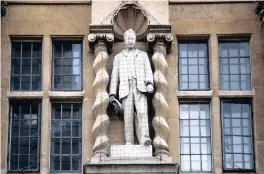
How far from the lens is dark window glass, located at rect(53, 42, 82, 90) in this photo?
27031 millimetres

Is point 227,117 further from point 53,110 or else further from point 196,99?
point 53,110

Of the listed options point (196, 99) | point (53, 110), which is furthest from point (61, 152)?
point (196, 99)

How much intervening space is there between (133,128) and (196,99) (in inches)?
63.4

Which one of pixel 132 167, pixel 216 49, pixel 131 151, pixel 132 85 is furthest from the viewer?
pixel 216 49

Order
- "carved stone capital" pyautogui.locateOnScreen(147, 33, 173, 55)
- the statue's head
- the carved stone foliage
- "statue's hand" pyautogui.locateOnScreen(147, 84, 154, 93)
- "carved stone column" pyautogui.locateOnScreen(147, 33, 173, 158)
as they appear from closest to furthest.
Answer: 1. "carved stone column" pyautogui.locateOnScreen(147, 33, 173, 158)
2. "statue's hand" pyautogui.locateOnScreen(147, 84, 154, 93)
3. the statue's head
4. "carved stone capital" pyautogui.locateOnScreen(147, 33, 173, 55)
5. the carved stone foliage

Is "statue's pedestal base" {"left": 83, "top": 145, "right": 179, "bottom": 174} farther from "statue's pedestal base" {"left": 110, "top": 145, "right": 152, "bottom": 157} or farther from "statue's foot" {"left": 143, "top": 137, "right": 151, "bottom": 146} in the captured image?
"statue's foot" {"left": 143, "top": 137, "right": 151, "bottom": 146}

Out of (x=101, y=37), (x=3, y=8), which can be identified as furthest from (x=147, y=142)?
(x=3, y=8)

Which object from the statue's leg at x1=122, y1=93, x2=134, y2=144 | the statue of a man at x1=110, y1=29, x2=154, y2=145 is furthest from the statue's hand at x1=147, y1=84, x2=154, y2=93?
the statue's leg at x1=122, y1=93, x2=134, y2=144

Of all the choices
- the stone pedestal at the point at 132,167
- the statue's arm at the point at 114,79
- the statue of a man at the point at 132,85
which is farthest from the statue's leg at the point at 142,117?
the stone pedestal at the point at 132,167

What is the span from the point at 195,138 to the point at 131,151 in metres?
→ 1.66

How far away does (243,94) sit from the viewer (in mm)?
26766

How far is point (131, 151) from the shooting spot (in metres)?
25.7

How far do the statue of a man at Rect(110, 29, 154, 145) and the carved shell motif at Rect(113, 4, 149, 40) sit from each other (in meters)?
0.37

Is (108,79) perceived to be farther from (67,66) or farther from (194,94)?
(194,94)
